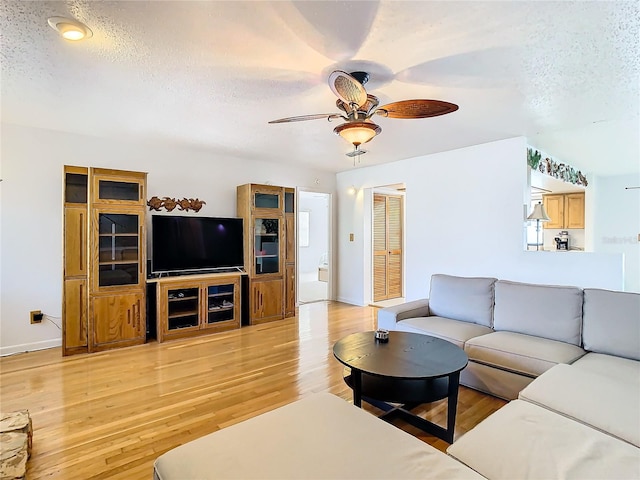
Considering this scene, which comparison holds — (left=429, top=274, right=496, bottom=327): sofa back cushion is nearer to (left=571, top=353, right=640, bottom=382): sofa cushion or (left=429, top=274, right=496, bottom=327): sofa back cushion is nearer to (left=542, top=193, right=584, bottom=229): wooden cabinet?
(left=571, top=353, right=640, bottom=382): sofa cushion

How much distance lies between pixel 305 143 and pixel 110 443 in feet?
11.5

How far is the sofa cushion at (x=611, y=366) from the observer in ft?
6.74

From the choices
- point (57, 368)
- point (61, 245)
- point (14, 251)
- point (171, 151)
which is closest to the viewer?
point (57, 368)

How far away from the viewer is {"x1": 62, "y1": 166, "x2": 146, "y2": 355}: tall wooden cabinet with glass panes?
145 inches

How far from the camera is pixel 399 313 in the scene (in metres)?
3.37

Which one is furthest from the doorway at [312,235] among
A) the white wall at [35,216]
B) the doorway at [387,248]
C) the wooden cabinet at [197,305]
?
the white wall at [35,216]

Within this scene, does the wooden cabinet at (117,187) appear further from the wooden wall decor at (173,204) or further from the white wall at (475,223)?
the white wall at (475,223)

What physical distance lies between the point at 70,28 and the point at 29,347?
351 centimetres

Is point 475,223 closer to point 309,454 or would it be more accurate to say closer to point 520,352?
point 520,352

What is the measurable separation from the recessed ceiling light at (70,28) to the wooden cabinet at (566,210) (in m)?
7.68

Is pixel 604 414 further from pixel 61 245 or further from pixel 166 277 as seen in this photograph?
pixel 61 245

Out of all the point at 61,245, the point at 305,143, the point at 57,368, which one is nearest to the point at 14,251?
the point at 61,245

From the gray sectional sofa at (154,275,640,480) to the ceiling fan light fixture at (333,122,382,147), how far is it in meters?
1.79

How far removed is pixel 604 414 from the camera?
158 cm
